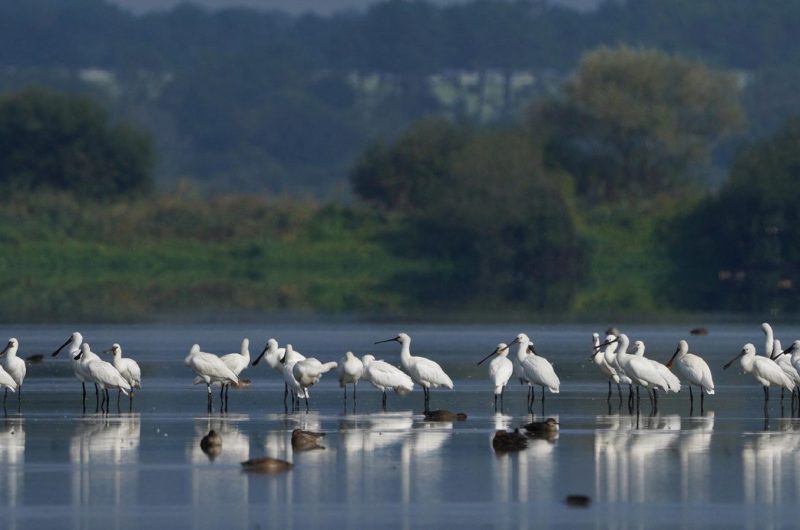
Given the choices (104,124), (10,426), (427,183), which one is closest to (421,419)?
(10,426)

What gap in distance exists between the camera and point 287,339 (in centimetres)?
3180

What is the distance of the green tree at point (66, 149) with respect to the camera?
68.4 meters

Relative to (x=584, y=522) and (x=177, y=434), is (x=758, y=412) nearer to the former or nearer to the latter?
(x=177, y=434)

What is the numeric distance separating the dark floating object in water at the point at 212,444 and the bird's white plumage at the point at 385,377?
4.25 metres

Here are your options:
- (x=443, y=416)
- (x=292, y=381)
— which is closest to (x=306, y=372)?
(x=292, y=381)

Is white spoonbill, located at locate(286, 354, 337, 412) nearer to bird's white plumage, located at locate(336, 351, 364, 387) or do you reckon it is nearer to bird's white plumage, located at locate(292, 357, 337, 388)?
bird's white plumage, located at locate(292, 357, 337, 388)

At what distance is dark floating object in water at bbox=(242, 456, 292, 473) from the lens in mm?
15500

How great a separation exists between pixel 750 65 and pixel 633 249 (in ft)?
331

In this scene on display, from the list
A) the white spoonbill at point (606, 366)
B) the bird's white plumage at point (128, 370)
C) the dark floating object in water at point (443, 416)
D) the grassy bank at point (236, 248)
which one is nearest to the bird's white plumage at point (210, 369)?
the bird's white plumage at point (128, 370)

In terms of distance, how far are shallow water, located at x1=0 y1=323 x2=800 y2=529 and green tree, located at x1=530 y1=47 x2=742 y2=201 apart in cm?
4685

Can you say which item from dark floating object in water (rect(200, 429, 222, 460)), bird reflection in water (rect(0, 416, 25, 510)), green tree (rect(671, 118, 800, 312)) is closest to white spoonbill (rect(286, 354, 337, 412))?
bird reflection in water (rect(0, 416, 25, 510))

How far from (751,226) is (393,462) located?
146 ft

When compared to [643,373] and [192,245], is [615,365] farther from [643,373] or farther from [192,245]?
[192,245]

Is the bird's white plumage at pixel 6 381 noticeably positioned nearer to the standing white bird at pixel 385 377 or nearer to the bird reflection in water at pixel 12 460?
the bird reflection in water at pixel 12 460
